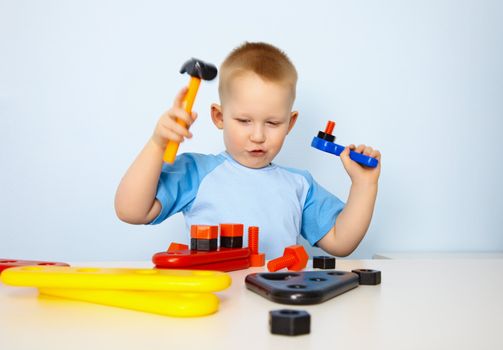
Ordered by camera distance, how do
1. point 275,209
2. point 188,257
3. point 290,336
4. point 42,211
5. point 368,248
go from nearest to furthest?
point 290,336 → point 188,257 → point 275,209 → point 42,211 → point 368,248

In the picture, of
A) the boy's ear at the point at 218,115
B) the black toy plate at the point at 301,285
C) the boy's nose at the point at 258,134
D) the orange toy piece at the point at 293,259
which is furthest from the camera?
the boy's ear at the point at 218,115

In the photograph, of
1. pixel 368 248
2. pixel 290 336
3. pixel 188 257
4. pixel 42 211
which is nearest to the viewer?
pixel 290 336

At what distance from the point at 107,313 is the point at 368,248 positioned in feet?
4.11

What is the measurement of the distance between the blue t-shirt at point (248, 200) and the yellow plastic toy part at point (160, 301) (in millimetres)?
484

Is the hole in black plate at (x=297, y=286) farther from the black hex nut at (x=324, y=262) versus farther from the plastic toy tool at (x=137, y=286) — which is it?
the black hex nut at (x=324, y=262)

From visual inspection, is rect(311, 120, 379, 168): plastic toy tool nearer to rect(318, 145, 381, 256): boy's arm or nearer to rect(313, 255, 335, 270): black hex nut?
rect(318, 145, 381, 256): boy's arm

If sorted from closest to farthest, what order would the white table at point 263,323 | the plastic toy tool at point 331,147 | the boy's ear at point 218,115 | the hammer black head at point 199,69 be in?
the white table at point 263,323
the hammer black head at point 199,69
the plastic toy tool at point 331,147
the boy's ear at point 218,115

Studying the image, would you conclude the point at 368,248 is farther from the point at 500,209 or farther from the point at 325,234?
the point at 325,234

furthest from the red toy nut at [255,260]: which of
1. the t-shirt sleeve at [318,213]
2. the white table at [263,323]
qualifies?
the t-shirt sleeve at [318,213]

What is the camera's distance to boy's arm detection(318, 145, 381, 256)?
988 millimetres

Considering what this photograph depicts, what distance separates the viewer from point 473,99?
161cm

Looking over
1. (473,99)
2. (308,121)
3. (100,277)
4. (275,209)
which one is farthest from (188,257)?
(473,99)

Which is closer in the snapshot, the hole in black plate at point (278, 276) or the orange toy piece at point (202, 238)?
the hole in black plate at point (278, 276)

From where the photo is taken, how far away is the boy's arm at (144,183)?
771 millimetres
